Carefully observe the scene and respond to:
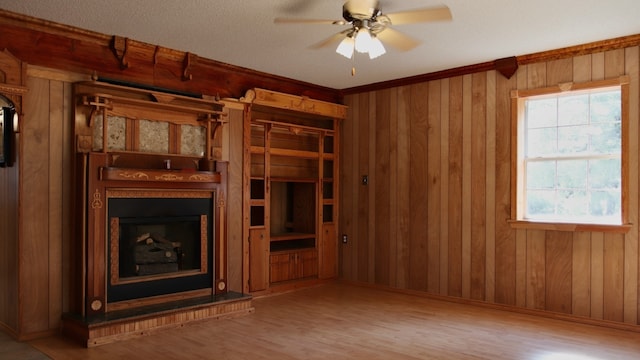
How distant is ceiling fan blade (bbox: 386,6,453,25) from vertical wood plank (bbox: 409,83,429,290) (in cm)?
278

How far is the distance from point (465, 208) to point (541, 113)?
128 centimetres

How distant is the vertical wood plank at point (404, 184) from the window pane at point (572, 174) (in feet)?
5.63

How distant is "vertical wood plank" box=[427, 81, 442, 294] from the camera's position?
5.86m

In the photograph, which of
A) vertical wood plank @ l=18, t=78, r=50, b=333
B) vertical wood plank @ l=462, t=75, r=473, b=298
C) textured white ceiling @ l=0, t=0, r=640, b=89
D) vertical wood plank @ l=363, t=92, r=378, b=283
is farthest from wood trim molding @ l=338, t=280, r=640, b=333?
vertical wood plank @ l=18, t=78, r=50, b=333

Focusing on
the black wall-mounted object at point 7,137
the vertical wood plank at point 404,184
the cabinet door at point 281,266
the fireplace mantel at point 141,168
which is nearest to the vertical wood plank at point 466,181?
the vertical wood plank at point 404,184

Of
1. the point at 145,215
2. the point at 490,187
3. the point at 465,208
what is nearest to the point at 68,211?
the point at 145,215

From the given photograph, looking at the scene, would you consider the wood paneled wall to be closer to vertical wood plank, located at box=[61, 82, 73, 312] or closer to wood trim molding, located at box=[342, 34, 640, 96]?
wood trim molding, located at box=[342, 34, 640, 96]

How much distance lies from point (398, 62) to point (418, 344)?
2899 mm

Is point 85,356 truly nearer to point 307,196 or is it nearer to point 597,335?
point 307,196

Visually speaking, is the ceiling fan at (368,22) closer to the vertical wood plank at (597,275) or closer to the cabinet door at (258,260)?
the vertical wood plank at (597,275)

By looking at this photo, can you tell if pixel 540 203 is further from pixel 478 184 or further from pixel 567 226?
pixel 478 184

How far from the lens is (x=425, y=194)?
19.6 ft

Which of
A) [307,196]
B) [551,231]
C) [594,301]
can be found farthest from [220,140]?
[594,301]

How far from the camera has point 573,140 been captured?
4949 millimetres
